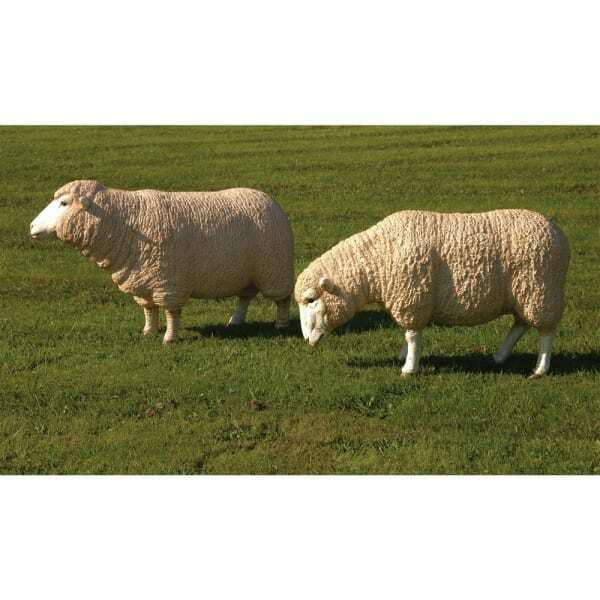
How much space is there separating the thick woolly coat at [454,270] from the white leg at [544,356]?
20 cm

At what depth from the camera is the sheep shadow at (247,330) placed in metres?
14.0

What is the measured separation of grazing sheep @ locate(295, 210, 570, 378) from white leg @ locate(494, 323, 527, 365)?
0.53m

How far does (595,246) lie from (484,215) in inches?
333

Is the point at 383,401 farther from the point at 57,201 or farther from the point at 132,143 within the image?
the point at 132,143

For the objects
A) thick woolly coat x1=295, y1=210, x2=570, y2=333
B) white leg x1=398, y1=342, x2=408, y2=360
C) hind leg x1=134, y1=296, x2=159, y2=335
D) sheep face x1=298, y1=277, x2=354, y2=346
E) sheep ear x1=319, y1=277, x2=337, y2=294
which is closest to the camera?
thick woolly coat x1=295, y1=210, x2=570, y2=333

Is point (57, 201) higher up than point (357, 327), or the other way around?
point (57, 201)

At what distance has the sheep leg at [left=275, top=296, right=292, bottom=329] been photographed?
46.7 ft

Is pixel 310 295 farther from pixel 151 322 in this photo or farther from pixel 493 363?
pixel 151 322

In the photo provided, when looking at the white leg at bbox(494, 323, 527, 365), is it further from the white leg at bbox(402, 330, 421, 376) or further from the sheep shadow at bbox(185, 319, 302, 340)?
the sheep shadow at bbox(185, 319, 302, 340)

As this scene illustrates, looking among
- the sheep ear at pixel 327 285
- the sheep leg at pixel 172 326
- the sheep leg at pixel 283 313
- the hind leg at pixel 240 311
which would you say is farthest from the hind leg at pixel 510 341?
the sheep leg at pixel 172 326

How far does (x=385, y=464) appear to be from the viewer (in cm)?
997

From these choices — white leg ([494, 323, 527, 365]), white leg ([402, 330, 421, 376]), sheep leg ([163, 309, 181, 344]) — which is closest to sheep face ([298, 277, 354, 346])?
white leg ([402, 330, 421, 376])

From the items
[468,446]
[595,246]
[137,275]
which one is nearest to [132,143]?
[595,246]

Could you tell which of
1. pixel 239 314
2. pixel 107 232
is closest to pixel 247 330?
pixel 239 314
